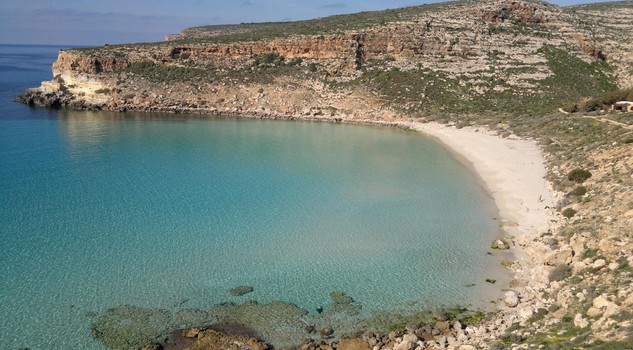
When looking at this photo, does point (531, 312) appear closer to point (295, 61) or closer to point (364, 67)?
point (364, 67)

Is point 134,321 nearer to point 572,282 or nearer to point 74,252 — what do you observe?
point 74,252

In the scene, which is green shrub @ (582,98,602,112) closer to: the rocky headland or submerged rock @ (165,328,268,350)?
the rocky headland

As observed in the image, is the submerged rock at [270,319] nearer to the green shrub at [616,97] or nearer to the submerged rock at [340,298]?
the submerged rock at [340,298]

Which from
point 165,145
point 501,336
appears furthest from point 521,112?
point 501,336

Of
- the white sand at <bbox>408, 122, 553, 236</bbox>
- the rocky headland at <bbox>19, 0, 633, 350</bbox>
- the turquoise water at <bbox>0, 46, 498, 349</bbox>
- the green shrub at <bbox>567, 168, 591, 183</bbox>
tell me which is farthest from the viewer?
the green shrub at <bbox>567, 168, 591, 183</bbox>

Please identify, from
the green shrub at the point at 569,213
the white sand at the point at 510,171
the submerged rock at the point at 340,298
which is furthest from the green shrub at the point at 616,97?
the submerged rock at the point at 340,298

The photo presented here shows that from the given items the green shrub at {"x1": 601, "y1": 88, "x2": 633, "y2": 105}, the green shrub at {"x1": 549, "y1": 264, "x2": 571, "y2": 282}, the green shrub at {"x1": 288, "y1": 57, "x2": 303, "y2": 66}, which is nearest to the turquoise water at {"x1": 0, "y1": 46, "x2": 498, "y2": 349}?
the green shrub at {"x1": 549, "y1": 264, "x2": 571, "y2": 282}
